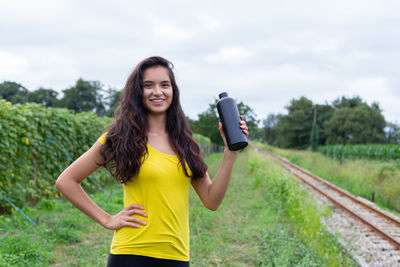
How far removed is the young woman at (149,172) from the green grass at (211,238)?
264 centimetres

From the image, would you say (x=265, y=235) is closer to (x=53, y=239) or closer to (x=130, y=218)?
(x=53, y=239)

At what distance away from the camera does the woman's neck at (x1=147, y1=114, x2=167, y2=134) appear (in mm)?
1990

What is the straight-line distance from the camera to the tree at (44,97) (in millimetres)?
47784

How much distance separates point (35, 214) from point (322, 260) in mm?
4933

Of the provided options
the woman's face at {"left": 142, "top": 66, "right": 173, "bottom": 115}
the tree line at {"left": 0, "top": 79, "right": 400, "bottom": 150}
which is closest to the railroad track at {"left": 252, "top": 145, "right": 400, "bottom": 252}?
the woman's face at {"left": 142, "top": 66, "right": 173, "bottom": 115}

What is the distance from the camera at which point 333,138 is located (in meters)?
47.0

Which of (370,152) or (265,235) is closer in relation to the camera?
(265,235)

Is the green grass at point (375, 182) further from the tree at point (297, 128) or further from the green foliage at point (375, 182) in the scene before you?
the tree at point (297, 128)

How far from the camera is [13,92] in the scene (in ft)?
156

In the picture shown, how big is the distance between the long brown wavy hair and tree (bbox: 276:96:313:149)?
2302 inches

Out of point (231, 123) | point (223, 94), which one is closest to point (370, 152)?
point (223, 94)

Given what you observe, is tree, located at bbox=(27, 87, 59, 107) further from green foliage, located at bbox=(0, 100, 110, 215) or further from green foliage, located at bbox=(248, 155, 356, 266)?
green foliage, located at bbox=(248, 155, 356, 266)

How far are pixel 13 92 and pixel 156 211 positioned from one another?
52534 mm

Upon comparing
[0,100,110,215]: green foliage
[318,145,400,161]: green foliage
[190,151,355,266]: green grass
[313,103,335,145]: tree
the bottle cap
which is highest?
[313,103,335,145]: tree
